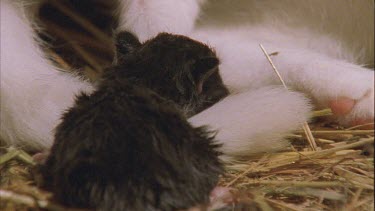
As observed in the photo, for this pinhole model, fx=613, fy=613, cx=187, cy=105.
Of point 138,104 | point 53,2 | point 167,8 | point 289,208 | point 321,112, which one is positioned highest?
point 53,2

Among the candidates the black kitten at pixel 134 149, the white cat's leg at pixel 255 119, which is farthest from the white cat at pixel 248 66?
the black kitten at pixel 134 149

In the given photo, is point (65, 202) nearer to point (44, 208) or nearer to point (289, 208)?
point (44, 208)

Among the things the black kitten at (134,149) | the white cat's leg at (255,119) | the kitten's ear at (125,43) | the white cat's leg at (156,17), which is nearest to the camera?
the black kitten at (134,149)

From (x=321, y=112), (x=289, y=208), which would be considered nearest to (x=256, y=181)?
(x=289, y=208)

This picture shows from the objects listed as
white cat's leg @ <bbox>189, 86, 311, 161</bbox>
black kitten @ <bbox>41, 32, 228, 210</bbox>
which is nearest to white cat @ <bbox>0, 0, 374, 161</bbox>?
white cat's leg @ <bbox>189, 86, 311, 161</bbox>

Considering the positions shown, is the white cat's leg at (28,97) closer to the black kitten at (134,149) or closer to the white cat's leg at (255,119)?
the black kitten at (134,149)

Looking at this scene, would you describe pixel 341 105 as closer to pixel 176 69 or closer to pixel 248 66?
pixel 248 66

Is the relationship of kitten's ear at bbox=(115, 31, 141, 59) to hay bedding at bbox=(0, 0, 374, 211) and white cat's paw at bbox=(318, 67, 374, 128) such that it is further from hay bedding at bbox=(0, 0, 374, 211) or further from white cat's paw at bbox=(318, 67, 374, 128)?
white cat's paw at bbox=(318, 67, 374, 128)
